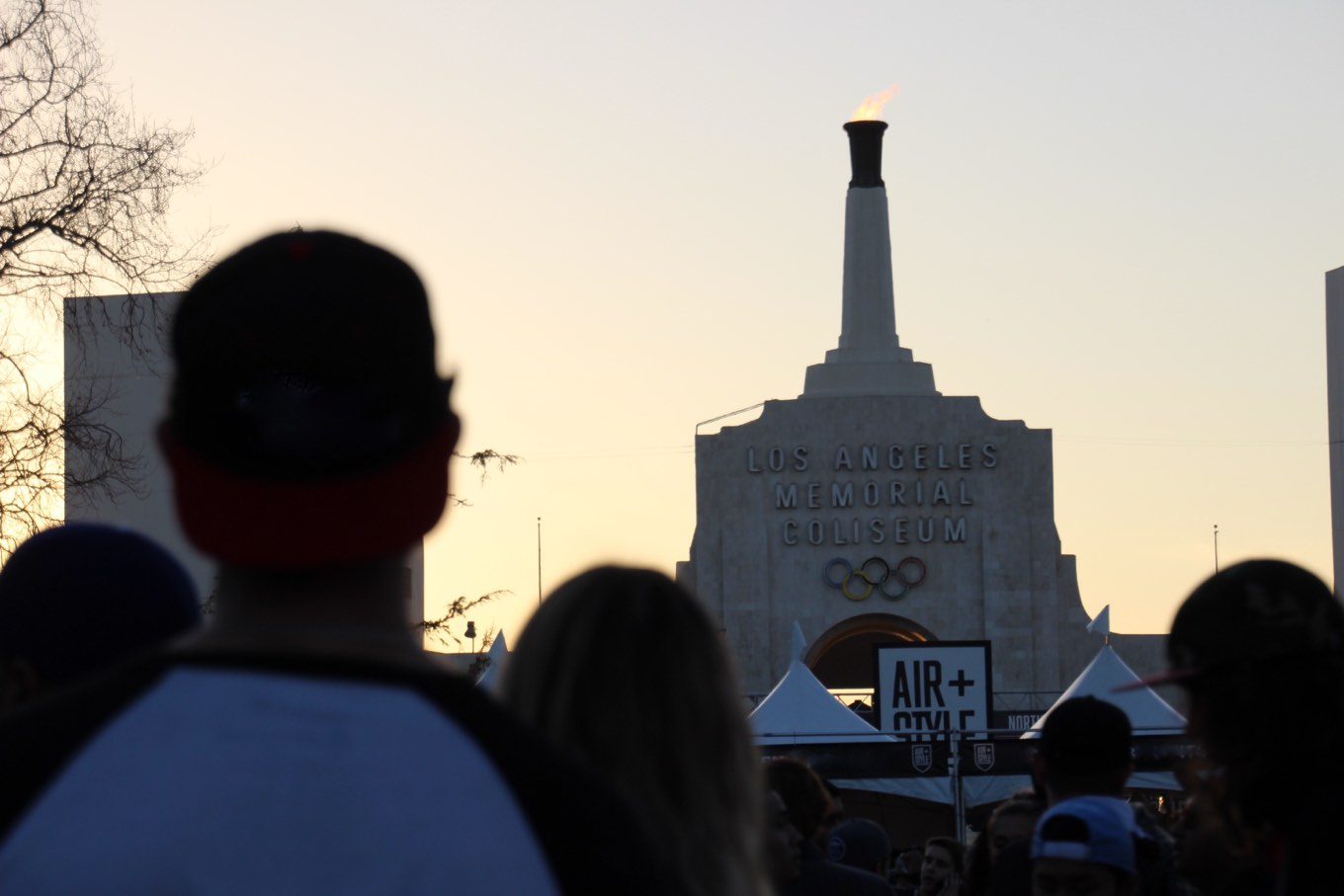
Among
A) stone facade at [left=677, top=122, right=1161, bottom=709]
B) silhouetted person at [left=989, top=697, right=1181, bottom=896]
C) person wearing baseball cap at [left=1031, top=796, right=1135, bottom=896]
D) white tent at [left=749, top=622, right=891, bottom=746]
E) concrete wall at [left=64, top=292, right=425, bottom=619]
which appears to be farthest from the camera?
stone facade at [left=677, top=122, right=1161, bottom=709]

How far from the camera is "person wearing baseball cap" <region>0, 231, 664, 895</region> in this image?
1.63 metres

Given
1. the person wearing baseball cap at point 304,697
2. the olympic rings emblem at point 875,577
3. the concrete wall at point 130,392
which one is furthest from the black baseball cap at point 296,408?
the olympic rings emblem at point 875,577

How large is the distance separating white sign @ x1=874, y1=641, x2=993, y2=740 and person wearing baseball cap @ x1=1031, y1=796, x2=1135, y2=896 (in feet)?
64.2

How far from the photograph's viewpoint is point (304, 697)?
5.57 ft

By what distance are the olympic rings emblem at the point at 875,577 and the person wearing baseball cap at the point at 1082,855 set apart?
3530 centimetres

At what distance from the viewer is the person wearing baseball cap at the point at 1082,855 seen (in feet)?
14.7

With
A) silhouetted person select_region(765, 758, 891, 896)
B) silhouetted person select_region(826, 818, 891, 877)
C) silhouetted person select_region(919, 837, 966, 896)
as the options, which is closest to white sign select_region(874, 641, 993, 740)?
silhouetted person select_region(919, 837, 966, 896)

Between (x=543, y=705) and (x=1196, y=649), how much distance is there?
101 centimetres

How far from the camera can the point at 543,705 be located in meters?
2.64

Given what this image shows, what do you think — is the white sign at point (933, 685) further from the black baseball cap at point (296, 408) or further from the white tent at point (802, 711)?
the black baseball cap at point (296, 408)

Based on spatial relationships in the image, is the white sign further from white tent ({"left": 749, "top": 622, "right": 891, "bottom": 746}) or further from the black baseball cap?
the black baseball cap

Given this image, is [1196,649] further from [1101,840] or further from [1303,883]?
[1101,840]

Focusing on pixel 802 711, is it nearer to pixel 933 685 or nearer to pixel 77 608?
pixel 933 685

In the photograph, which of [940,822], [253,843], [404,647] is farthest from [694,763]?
[940,822]
